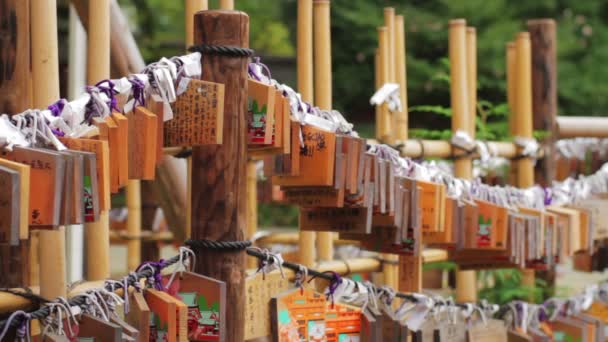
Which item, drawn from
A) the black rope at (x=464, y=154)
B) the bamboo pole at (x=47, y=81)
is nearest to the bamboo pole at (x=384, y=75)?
the black rope at (x=464, y=154)

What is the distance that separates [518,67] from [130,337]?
3216mm

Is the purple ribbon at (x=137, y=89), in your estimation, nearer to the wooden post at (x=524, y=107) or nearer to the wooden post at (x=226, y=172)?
the wooden post at (x=226, y=172)

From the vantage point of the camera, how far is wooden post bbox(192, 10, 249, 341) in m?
2.95

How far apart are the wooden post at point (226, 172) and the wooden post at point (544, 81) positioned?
2.99m

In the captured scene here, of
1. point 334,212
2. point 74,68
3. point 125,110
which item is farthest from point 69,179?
point 74,68

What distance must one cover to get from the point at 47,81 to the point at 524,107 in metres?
3.11

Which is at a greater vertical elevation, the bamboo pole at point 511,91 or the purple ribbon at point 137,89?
the bamboo pole at point 511,91

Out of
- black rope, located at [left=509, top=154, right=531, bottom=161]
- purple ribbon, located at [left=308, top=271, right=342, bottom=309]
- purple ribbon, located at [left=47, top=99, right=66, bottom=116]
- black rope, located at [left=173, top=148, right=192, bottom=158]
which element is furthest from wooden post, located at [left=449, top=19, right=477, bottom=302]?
purple ribbon, located at [left=47, top=99, right=66, bottom=116]

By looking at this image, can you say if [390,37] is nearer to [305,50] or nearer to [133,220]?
[305,50]

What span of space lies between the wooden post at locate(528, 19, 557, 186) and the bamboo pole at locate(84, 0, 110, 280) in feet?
10.2

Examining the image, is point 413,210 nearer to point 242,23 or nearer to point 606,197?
point 242,23

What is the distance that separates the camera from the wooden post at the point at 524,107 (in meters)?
5.18

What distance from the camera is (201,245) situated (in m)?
2.98

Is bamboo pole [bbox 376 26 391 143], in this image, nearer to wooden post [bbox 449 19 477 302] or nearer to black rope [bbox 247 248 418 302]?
wooden post [bbox 449 19 477 302]
